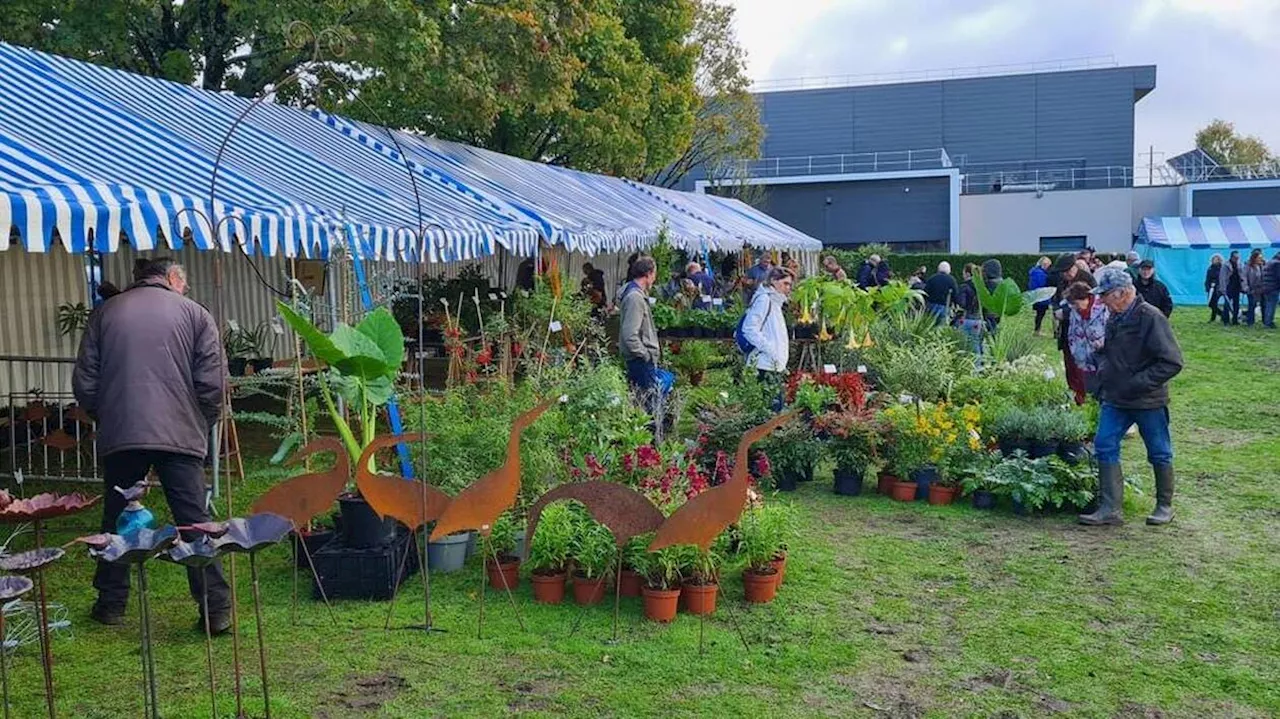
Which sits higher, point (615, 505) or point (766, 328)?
point (766, 328)

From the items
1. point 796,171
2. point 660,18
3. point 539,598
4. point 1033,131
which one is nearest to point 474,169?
point 539,598

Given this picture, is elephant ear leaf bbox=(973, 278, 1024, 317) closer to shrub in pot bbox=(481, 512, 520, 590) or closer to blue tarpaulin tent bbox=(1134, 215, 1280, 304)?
shrub in pot bbox=(481, 512, 520, 590)

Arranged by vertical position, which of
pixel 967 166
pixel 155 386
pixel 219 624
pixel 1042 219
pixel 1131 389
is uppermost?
pixel 967 166

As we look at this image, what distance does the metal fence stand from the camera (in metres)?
6.94

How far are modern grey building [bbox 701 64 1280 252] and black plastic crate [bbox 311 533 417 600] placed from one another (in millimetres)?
29301

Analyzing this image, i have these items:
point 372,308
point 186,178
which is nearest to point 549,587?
point 372,308

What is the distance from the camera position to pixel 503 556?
16.1 feet

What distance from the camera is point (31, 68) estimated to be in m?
6.54

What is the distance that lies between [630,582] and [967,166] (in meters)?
39.3

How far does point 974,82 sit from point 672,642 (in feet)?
132

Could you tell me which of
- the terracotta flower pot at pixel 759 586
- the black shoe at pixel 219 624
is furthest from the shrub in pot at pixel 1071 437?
the black shoe at pixel 219 624

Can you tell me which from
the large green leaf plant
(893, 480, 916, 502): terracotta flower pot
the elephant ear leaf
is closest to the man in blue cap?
(893, 480, 916, 502): terracotta flower pot

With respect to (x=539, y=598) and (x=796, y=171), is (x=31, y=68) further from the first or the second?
(x=796, y=171)

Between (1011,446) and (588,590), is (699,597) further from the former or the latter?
Answer: (1011,446)
